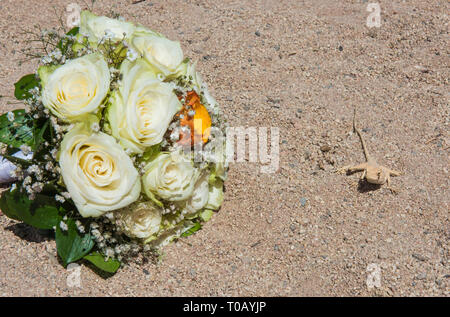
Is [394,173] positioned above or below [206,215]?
above

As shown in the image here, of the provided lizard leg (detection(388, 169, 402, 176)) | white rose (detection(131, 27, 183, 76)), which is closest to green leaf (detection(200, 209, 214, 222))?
white rose (detection(131, 27, 183, 76))

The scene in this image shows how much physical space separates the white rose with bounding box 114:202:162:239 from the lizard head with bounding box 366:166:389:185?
104 cm

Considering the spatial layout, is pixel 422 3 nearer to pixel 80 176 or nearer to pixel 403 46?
pixel 403 46

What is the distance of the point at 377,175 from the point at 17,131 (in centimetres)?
167

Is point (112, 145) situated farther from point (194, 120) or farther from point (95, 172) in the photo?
point (194, 120)

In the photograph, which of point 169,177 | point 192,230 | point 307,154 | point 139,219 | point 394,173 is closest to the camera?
point 169,177

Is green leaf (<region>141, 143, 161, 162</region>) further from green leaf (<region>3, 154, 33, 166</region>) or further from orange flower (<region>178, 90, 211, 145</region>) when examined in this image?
green leaf (<region>3, 154, 33, 166</region>)

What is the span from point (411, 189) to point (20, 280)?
1.87 m

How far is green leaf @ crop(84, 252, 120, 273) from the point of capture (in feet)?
6.89

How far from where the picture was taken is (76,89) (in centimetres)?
183

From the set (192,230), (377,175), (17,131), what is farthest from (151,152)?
(377,175)

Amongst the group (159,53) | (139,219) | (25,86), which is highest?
(159,53)

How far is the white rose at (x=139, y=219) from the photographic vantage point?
2053mm

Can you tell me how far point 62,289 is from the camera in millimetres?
2109
